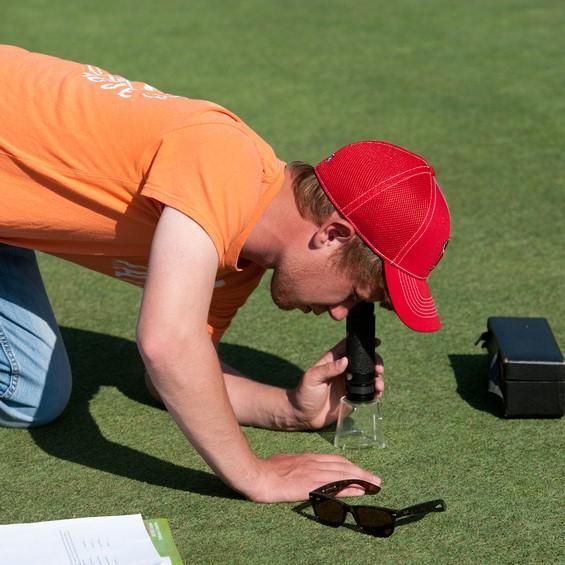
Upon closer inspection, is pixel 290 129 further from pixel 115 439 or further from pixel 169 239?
pixel 169 239

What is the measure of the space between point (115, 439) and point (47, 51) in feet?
17.0

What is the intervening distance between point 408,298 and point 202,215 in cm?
59

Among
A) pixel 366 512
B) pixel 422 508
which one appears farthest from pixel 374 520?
pixel 422 508

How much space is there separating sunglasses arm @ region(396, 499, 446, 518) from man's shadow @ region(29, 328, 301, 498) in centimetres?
48

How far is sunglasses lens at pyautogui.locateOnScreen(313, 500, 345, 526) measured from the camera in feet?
9.30

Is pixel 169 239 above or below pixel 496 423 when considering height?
above

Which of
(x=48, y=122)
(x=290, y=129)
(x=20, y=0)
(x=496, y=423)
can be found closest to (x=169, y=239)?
(x=48, y=122)

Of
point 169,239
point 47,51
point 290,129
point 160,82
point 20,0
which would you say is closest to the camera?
point 169,239

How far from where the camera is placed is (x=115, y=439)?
11.1ft

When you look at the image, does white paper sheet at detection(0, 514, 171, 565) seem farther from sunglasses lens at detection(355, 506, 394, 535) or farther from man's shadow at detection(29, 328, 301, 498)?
sunglasses lens at detection(355, 506, 394, 535)

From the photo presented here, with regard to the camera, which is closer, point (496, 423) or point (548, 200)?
point (496, 423)

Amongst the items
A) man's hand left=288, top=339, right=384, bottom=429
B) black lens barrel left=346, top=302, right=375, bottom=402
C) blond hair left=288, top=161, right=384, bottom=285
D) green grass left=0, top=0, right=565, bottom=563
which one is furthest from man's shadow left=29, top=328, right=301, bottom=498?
blond hair left=288, top=161, right=384, bottom=285

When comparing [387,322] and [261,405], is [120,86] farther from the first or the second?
[387,322]

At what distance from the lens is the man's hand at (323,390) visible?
3.26 metres
